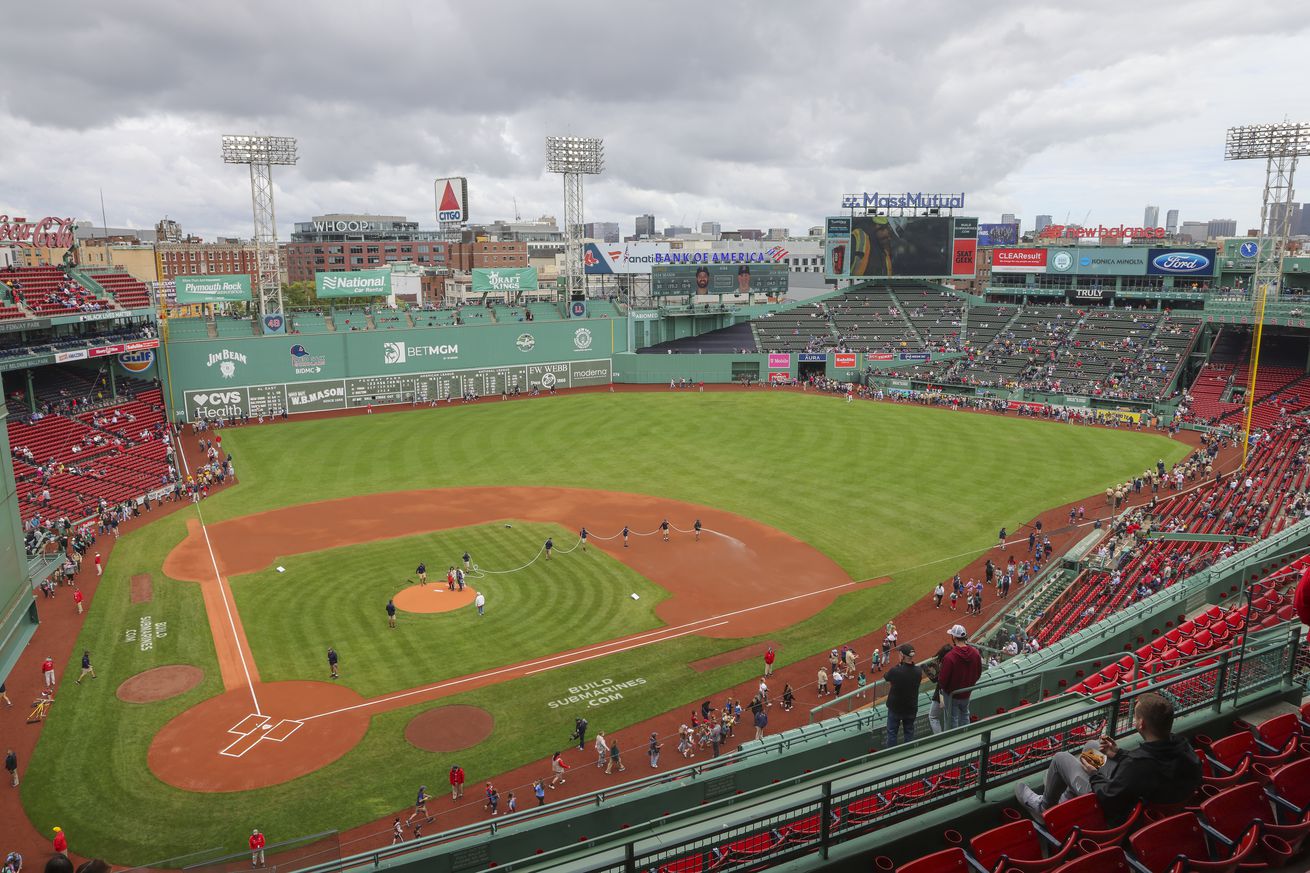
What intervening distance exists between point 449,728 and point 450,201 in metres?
82.7

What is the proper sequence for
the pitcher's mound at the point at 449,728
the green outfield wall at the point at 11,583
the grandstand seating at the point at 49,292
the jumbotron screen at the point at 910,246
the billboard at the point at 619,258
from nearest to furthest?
the pitcher's mound at the point at 449,728 → the green outfield wall at the point at 11,583 → the grandstand seating at the point at 49,292 → the billboard at the point at 619,258 → the jumbotron screen at the point at 910,246

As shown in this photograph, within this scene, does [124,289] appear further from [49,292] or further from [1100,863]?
[1100,863]

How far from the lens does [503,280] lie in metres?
77.8

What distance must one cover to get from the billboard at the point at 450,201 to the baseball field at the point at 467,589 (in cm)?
4312

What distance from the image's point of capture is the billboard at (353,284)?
230 ft

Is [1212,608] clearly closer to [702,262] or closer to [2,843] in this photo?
[2,843]

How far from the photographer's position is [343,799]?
2116 centimetres

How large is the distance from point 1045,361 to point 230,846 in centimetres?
6958

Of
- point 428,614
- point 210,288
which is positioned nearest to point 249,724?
point 428,614

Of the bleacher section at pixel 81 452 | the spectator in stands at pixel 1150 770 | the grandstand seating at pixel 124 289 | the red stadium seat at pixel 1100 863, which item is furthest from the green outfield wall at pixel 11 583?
the spectator in stands at pixel 1150 770

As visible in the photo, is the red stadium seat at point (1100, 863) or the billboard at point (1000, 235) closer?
the red stadium seat at point (1100, 863)

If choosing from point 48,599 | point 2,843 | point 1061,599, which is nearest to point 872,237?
point 1061,599

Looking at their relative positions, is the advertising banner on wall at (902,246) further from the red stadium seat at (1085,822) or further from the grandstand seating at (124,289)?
the red stadium seat at (1085,822)

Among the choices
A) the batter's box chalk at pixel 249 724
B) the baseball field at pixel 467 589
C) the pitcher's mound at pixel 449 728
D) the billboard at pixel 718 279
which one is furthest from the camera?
the billboard at pixel 718 279
